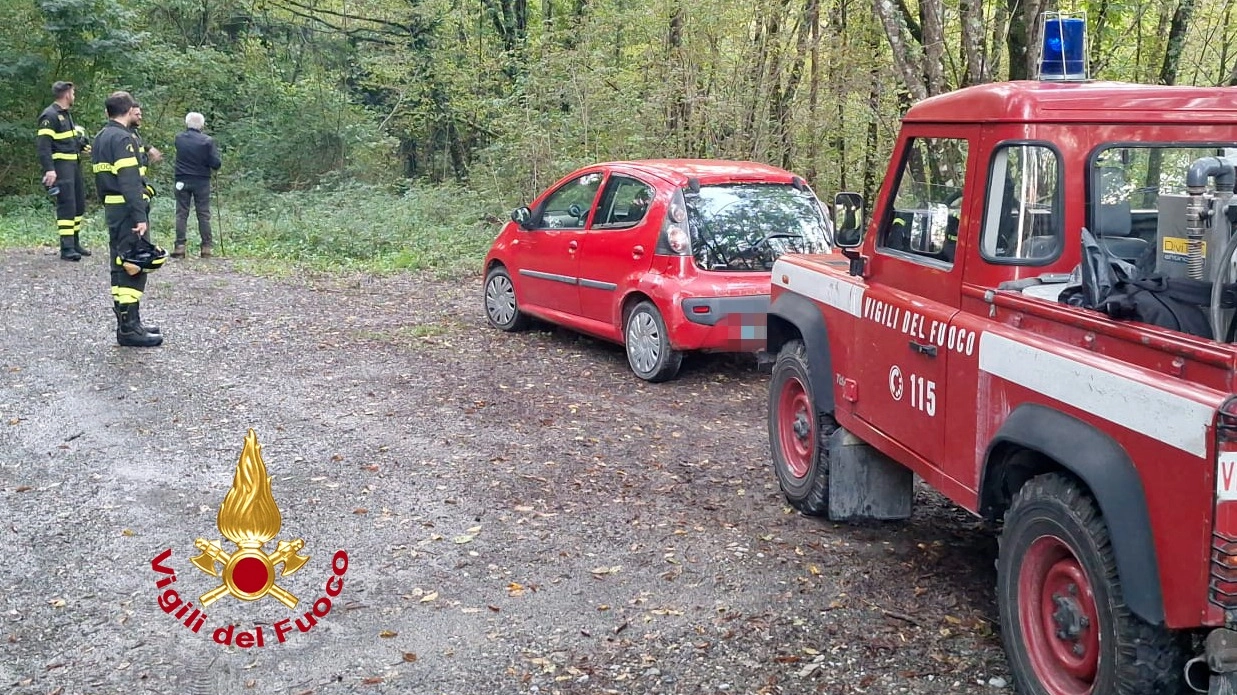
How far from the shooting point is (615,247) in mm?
9180

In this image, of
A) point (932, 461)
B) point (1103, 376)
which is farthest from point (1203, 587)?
point (932, 461)

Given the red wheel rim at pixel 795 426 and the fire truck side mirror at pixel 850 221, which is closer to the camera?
the fire truck side mirror at pixel 850 221

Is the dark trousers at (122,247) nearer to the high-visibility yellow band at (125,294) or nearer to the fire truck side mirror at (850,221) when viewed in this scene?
the high-visibility yellow band at (125,294)

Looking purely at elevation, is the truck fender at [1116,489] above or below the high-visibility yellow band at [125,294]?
below

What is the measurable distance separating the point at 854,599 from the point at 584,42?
13.6 m

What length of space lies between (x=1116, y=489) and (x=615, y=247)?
6.16 meters

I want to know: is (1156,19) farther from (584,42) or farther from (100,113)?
(100,113)

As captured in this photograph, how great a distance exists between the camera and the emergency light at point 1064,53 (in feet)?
15.2

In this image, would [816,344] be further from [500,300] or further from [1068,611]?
[500,300]

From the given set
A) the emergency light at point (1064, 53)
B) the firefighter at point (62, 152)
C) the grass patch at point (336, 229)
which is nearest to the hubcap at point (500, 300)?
the grass patch at point (336, 229)

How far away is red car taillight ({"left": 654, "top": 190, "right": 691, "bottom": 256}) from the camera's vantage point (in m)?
8.63

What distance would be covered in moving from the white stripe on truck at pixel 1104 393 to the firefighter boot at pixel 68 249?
13771mm

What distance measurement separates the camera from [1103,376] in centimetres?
346

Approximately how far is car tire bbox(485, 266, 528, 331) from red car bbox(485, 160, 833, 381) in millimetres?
1065
